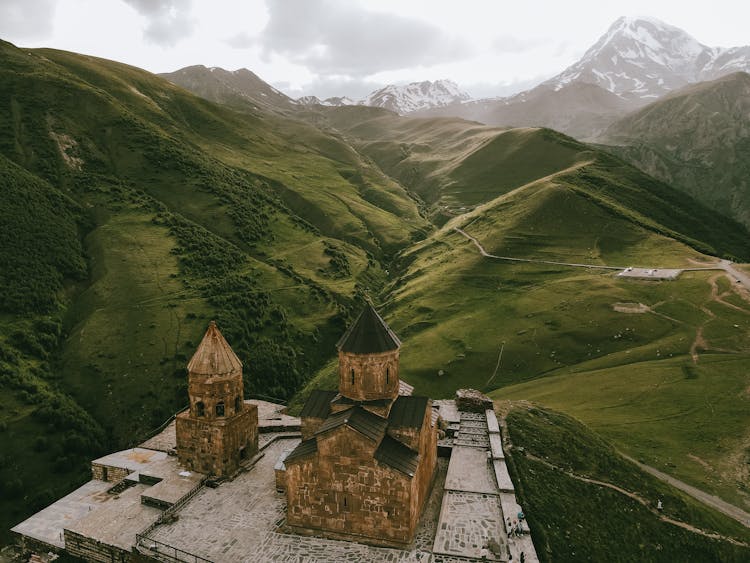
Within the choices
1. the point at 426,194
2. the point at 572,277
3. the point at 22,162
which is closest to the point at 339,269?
the point at 572,277

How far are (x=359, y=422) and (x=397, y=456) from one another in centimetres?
223

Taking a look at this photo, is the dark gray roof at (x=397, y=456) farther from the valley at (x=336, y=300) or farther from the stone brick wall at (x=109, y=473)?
the stone brick wall at (x=109, y=473)

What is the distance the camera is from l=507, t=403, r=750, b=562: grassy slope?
74.8 feet

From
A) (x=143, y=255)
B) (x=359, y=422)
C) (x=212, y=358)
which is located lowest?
(x=359, y=422)

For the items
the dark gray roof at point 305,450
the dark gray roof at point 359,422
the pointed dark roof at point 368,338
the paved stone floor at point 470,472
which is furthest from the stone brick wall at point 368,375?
the paved stone floor at point 470,472

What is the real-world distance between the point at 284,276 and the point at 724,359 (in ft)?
174

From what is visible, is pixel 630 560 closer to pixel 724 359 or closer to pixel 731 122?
pixel 724 359

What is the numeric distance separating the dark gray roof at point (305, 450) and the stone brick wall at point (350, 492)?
0.73 feet

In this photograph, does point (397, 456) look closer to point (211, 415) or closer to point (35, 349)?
point (211, 415)

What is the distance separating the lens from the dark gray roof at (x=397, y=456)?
68.2 ft

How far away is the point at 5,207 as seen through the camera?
6088 centimetres

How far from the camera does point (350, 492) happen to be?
21250 mm

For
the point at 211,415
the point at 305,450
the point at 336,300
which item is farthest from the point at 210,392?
the point at 336,300

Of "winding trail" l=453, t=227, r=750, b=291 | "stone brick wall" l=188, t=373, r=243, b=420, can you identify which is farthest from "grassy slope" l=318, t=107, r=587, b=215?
"stone brick wall" l=188, t=373, r=243, b=420
